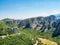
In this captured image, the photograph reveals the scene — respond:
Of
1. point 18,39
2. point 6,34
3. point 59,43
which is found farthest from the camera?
point 59,43

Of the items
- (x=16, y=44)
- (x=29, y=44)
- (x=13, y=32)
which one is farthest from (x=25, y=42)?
(x=13, y=32)

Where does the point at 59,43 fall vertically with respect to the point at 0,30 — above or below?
below

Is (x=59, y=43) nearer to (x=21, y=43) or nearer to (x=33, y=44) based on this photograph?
(x=33, y=44)

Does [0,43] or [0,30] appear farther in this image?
[0,30]

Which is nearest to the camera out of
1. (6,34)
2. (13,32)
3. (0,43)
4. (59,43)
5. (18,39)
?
(0,43)

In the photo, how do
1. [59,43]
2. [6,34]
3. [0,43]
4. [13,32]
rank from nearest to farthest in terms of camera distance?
[0,43] < [6,34] < [13,32] < [59,43]

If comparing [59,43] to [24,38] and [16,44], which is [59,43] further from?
[16,44]

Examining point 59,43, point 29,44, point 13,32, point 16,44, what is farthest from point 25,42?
point 59,43

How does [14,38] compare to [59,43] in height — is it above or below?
above

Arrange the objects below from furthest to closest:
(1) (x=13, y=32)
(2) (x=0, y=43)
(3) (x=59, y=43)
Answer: (3) (x=59, y=43) < (1) (x=13, y=32) < (2) (x=0, y=43)
